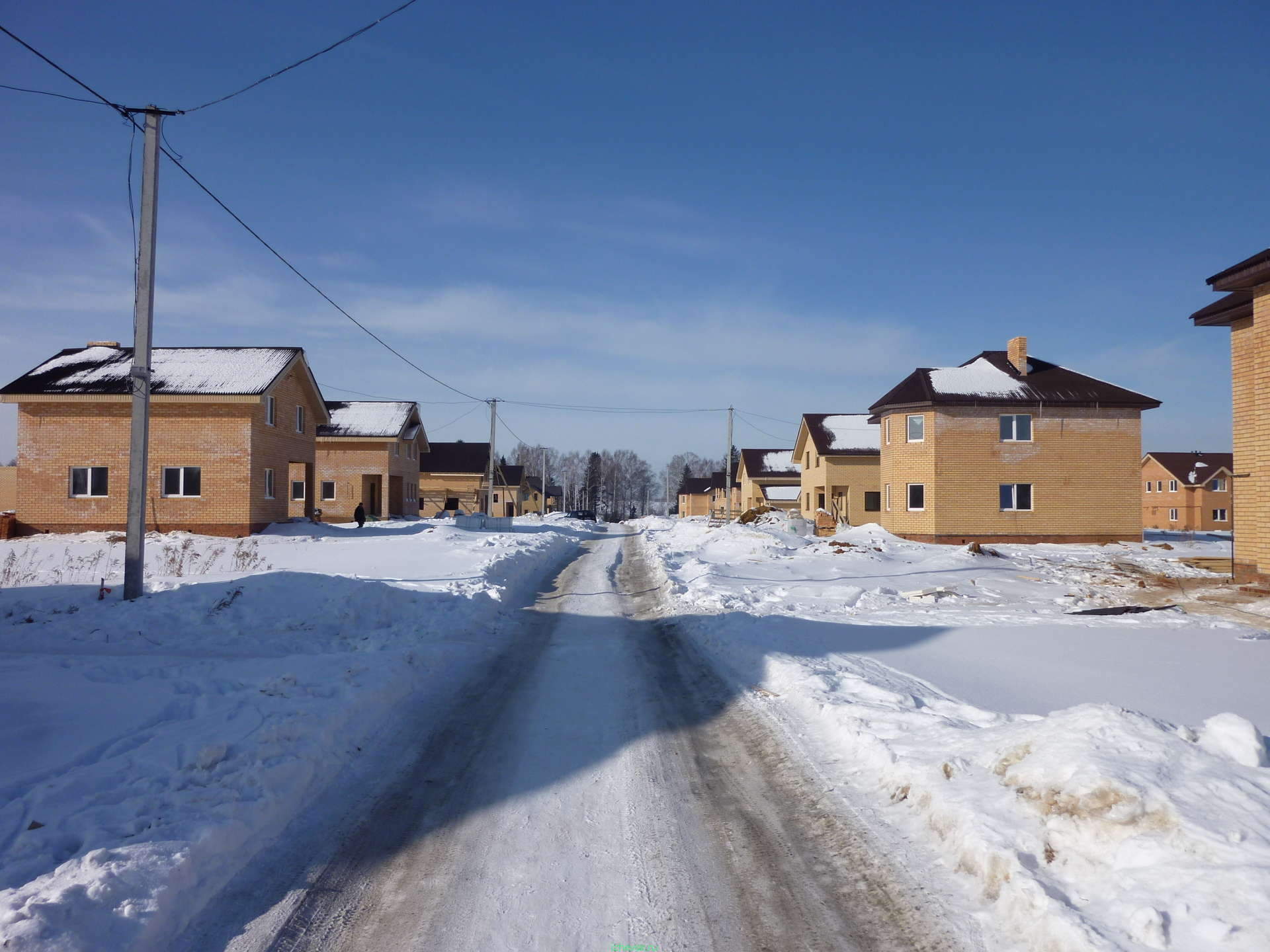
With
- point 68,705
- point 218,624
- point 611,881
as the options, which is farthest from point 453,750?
point 218,624

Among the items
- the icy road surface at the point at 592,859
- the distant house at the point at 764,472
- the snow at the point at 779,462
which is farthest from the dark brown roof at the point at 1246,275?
the snow at the point at 779,462

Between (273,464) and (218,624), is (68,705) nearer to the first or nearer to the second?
(218,624)

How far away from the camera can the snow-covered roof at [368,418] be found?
140 feet

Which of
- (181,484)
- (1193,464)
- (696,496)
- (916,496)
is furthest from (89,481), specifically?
(1193,464)

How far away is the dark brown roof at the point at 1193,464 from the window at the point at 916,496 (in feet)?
147

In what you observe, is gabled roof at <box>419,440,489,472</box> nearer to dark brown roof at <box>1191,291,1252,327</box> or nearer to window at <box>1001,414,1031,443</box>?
window at <box>1001,414,1031,443</box>

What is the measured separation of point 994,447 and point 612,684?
25.4m

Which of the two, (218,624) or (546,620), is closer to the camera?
(218,624)

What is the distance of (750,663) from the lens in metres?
9.05

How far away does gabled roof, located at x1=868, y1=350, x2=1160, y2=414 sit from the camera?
2892cm

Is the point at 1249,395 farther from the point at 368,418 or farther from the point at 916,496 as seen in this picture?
the point at 368,418

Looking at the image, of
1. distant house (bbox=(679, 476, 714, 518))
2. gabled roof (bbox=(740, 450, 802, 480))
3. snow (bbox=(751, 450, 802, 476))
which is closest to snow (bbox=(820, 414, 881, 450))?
gabled roof (bbox=(740, 450, 802, 480))

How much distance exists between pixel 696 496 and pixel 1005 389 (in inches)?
2382

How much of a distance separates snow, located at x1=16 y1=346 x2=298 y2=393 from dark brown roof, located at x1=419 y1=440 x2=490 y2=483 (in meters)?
36.4
